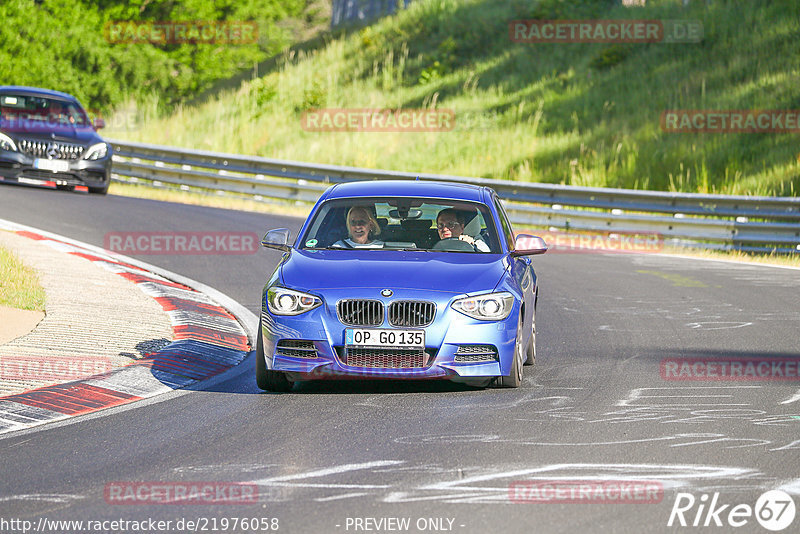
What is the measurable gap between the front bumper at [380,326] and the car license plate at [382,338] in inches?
1.6

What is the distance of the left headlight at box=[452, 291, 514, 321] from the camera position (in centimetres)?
853

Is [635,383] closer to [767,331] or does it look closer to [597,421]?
[597,421]

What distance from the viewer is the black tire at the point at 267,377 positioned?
869cm

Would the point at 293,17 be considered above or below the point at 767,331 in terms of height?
above

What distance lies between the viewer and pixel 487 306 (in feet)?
28.3

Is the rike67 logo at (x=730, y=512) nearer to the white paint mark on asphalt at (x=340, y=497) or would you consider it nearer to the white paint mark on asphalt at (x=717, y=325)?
the white paint mark on asphalt at (x=340, y=497)

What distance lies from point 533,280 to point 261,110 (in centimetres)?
2900

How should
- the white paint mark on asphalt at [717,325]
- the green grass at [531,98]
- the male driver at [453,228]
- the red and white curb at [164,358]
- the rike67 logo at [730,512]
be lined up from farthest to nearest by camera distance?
the green grass at [531,98], the white paint mark on asphalt at [717,325], the male driver at [453,228], the red and white curb at [164,358], the rike67 logo at [730,512]

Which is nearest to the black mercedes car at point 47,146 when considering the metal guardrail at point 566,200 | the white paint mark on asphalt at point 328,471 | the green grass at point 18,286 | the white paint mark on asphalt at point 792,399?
the metal guardrail at point 566,200

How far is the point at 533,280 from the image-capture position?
33.6ft

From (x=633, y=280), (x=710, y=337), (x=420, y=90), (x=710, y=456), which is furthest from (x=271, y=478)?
(x=420, y=90)

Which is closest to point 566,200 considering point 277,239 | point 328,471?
point 277,239

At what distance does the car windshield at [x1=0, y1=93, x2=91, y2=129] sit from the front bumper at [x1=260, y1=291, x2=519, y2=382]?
51.2 ft

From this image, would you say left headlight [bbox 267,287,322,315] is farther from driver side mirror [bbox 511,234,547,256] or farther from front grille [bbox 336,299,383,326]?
driver side mirror [bbox 511,234,547,256]
